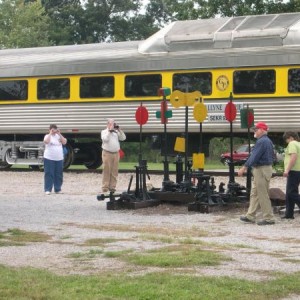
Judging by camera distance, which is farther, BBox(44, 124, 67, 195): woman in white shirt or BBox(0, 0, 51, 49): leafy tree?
BBox(0, 0, 51, 49): leafy tree

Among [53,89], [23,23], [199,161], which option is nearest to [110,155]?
[199,161]

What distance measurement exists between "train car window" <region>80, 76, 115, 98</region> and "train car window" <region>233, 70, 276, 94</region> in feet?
12.4

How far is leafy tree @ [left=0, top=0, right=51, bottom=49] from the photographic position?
6183 cm

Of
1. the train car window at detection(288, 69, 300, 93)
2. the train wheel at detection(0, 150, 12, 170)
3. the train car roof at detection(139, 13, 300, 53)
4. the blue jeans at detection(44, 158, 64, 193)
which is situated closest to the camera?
the blue jeans at detection(44, 158, 64, 193)

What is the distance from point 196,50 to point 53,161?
5.94 meters

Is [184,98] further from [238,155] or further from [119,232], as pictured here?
[238,155]

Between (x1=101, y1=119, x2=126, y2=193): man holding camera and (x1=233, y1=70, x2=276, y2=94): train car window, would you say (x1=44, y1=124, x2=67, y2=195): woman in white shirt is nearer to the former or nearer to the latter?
(x1=101, y1=119, x2=126, y2=193): man holding camera

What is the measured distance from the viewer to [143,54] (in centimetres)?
2448

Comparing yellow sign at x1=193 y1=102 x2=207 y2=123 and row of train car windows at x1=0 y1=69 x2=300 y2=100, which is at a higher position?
row of train car windows at x1=0 y1=69 x2=300 y2=100

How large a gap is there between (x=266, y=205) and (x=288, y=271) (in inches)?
190

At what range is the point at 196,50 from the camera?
23.7m

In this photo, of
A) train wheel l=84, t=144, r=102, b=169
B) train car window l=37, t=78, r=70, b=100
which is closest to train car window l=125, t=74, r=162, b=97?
train car window l=37, t=78, r=70, b=100

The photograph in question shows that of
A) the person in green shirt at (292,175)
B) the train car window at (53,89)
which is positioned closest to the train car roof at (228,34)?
the train car window at (53,89)

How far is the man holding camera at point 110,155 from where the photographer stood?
59.6ft
